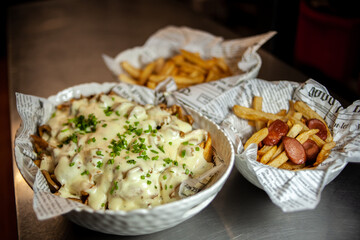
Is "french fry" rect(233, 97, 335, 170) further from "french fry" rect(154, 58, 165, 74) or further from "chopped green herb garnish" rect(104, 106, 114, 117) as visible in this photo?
"french fry" rect(154, 58, 165, 74)

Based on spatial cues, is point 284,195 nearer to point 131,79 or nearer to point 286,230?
point 286,230

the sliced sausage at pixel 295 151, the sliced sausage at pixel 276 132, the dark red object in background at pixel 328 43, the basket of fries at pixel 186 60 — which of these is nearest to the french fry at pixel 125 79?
the basket of fries at pixel 186 60

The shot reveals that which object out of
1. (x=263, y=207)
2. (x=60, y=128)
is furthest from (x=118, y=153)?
(x=263, y=207)

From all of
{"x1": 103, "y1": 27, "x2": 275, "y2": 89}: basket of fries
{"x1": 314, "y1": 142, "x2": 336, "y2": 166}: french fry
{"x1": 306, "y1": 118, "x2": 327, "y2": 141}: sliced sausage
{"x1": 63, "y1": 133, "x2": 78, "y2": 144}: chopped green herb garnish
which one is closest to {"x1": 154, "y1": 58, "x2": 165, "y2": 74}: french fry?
{"x1": 103, "y1": 27, "x2": 275, "y2": 89}: basket of fries

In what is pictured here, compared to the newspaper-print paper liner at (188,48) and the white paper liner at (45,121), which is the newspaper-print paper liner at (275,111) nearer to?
the white paper liner at (45,121)

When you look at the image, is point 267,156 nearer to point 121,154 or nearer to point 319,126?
point 319,126

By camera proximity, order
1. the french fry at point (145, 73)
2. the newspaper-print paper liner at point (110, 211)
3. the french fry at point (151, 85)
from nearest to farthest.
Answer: the newspaper-print paper liner at point (110, 211)
the french fry at point (151, 85)
the french fry at point (145, 73)
